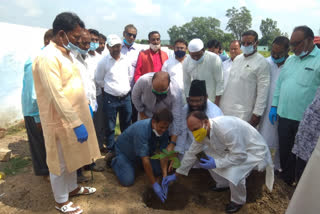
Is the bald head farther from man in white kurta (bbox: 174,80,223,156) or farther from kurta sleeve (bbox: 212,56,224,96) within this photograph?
kurta sleeve (bbox: 212,56,224,96)

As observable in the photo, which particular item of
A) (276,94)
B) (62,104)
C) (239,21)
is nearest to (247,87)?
(276,94)

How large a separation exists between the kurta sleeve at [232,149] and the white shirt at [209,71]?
51.0 inches

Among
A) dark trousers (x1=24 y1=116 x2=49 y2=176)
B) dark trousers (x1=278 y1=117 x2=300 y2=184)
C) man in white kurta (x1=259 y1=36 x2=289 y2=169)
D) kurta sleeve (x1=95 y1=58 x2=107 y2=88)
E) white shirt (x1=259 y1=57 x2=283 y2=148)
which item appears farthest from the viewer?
kurta sleeve (x1=95 y1=58 x2=107 y2=88)

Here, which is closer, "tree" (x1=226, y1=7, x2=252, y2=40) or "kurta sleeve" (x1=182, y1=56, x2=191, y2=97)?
"kurta sleeve" (x1=182, y1=56, x2=191, y2=97)

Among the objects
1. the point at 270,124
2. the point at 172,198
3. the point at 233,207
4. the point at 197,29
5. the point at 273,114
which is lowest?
the point at 172,198

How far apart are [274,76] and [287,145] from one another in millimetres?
1045

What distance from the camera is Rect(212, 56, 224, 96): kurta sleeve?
11.7 ft

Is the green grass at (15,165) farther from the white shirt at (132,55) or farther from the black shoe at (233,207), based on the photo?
the black shoe at (233,207)

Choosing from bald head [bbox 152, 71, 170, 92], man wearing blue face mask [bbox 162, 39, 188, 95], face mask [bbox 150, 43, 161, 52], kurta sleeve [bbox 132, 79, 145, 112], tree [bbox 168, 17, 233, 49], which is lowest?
kurta sleeve [bbox 132, 79, 145, 112]

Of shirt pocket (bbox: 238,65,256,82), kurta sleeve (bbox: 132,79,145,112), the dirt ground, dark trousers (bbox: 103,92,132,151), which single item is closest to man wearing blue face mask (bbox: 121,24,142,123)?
dark trousers (bbox: 103,92,132,151)

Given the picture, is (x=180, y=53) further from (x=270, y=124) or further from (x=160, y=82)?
(x=270, y=124)

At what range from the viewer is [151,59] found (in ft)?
13.6

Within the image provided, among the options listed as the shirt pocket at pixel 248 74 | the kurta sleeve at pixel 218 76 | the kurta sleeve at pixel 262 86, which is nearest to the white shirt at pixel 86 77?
the kurta sleeve at pixel 218 76

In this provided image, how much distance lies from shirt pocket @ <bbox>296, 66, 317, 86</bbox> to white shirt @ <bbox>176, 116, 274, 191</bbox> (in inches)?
33.4
